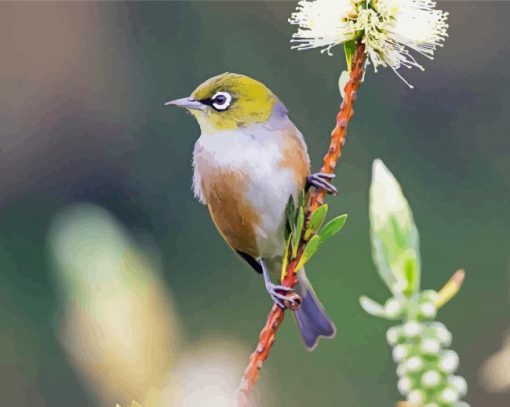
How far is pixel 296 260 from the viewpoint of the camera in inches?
13.6

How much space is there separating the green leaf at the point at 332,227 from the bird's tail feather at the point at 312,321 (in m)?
0.12

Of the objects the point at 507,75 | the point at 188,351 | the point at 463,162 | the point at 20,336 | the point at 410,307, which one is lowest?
the point at 20,336

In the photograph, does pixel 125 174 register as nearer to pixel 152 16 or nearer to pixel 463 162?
pixel 152 16

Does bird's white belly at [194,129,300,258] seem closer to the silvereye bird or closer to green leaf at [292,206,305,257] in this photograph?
the silvereye bird

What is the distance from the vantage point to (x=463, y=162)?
5.47m

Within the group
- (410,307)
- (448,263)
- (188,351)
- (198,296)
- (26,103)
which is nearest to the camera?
(410,307)

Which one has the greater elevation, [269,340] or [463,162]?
[269,340]

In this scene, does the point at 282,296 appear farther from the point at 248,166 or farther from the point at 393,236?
the point at 248,166

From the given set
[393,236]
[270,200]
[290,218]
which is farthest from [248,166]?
[393,236]

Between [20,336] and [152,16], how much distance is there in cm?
198

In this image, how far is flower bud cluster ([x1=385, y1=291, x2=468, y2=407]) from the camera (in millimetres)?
238

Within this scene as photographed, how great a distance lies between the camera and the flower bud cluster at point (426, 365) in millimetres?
238

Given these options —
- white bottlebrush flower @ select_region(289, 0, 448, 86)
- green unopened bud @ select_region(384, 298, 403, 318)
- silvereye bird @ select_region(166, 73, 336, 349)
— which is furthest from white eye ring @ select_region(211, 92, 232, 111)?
green unopened bud @ select_region(384, 298, 403, 318)

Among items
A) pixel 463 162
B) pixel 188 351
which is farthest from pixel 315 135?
pixel 188 351
